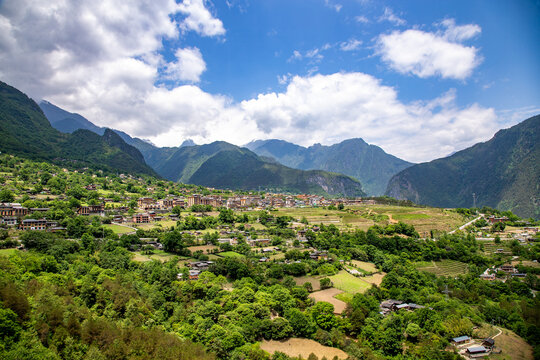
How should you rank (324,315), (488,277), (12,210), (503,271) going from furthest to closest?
1. (12,210)
2. (503,271)
3. (488,277)
4. (324,315)

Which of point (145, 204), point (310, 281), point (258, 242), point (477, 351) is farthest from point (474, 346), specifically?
point (145, 204)

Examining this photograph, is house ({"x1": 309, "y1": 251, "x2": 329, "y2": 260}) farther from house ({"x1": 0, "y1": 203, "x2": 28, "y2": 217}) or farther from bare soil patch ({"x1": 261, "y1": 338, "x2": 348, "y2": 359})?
house ({"x1": 0, "y1": 203, "x2": 28, "y2": 217})

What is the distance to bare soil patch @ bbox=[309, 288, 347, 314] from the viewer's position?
2719 centimetres

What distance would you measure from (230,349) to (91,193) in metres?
53.3

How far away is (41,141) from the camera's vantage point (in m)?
103

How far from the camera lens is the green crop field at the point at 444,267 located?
4138 centimetres

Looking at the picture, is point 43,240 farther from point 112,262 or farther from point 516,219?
point 516,219

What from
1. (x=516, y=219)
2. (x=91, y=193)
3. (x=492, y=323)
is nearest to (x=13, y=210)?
(x=91, y=193)

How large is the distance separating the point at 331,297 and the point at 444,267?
24.0 meters

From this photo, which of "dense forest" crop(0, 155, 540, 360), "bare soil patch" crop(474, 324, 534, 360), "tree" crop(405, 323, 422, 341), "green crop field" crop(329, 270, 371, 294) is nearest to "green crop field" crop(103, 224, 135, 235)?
"dense forest" crop(0, 155, 540, 360)

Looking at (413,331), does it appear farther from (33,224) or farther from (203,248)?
(33,224)

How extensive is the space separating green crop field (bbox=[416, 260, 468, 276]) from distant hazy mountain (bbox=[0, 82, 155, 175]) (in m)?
97.3

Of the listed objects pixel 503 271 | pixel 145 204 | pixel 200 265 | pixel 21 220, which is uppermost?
pixel 145 204

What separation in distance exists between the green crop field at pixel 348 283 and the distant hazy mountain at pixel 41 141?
87724 mm
